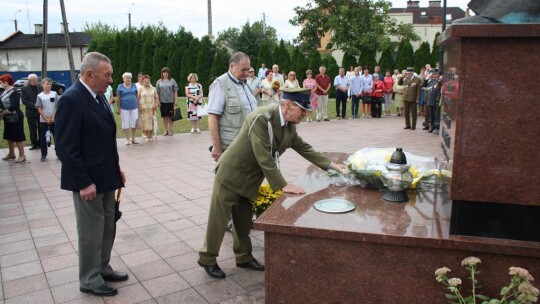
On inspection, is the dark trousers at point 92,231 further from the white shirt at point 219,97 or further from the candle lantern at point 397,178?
the candle lantern at point 397,178

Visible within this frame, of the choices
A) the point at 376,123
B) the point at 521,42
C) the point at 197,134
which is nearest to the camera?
the point at 521,42

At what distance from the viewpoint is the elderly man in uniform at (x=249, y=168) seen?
11.2ft

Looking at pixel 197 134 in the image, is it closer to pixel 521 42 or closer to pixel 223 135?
pixel 223 135

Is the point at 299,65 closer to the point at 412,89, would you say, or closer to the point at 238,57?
the point at 412,89

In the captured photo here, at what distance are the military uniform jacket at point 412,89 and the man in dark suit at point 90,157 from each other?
11045 mm

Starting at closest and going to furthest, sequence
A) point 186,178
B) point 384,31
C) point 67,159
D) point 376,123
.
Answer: point 67,159 → point 186,178 → point 376,123 → point 384,31

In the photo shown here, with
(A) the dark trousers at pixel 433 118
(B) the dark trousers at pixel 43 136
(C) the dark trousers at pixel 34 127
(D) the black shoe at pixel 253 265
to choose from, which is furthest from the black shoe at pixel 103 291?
(A) the dark trousers at pixel 433 118

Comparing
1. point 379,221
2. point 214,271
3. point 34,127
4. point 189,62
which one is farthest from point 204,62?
point 379,221

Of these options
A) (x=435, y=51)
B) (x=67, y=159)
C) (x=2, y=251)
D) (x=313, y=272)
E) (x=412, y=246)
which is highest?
(x=435, y=51)

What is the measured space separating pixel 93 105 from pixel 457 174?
8.27ft

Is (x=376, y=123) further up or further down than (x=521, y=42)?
further down

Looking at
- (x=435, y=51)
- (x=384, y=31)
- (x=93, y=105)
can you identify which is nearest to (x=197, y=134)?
(x=93, y=105)

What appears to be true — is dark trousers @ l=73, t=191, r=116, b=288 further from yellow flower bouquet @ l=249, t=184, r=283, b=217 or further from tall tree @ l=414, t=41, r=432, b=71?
tall tree @ l=414, t=41, r=432, b=71

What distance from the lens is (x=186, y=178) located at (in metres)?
7.81
